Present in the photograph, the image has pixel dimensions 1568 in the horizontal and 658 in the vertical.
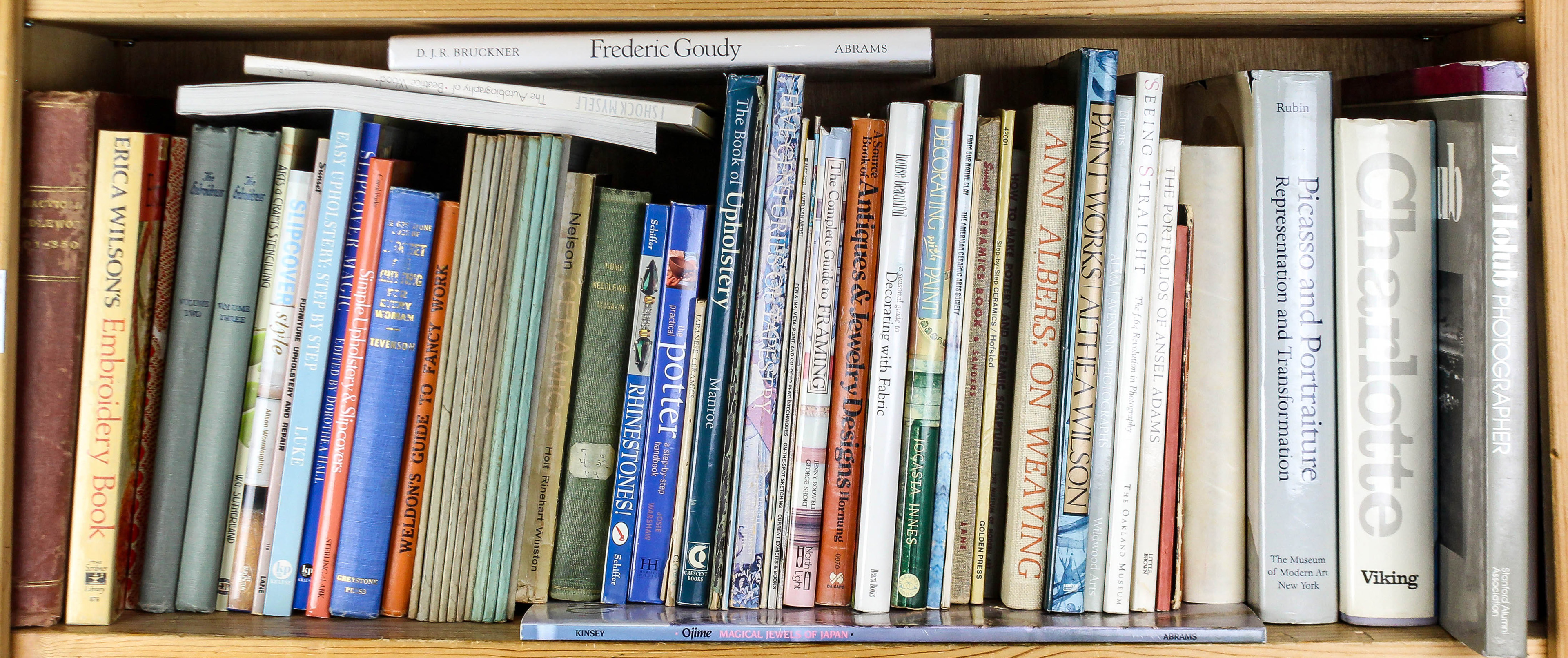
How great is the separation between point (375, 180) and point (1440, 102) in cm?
79

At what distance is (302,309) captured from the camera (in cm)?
65

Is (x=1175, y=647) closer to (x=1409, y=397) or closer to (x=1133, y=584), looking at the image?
(x=1133, y=584)

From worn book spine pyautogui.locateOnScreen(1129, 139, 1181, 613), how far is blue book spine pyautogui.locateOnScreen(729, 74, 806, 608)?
0.90 ft

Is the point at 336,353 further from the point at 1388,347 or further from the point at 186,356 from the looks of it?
the point at 1388,347

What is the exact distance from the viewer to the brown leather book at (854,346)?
64 cm

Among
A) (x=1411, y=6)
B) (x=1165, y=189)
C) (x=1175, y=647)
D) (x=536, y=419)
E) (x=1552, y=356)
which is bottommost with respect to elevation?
(x=1175, y=647)

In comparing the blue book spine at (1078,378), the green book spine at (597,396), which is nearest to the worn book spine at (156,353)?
the green book spine at (597,396)

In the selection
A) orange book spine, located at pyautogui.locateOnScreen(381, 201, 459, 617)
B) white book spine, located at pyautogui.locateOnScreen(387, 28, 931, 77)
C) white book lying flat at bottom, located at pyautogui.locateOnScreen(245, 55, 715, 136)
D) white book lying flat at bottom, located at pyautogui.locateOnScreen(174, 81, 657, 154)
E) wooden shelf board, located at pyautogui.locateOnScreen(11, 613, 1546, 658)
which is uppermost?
white book spine, located at pyautogui.locateOnScreen(387, 28, 931, 77)

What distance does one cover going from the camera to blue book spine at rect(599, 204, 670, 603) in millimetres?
652

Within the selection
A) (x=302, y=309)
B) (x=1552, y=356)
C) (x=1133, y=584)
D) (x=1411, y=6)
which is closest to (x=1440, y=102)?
(x=1411, y=6)

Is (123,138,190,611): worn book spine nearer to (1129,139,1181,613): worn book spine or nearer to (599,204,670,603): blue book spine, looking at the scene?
(599,204,670,603): blue book spine

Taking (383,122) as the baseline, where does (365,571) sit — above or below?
below

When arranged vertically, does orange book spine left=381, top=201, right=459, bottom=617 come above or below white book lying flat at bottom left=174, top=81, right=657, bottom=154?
below

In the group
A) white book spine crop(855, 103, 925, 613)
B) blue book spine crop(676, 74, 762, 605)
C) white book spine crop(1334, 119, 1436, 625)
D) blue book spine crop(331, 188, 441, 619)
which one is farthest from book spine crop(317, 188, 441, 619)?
white book spine crop(1334, 119, 1436, 625)
